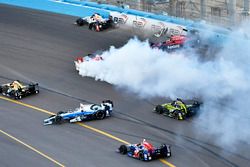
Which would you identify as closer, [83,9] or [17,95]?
[17,95]

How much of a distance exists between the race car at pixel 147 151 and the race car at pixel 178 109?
123 inches

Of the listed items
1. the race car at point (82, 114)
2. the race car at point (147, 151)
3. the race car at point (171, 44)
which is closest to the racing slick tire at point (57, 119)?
the race car at point (82, 114)

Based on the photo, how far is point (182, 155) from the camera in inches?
895

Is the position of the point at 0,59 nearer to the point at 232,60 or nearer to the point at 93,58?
the point at 93,58

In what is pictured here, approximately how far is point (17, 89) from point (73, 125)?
4.13 meters

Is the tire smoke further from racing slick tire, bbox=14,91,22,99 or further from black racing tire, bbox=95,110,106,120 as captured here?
racing slick tire, bbox=14,91,22,99

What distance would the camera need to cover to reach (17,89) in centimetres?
2883

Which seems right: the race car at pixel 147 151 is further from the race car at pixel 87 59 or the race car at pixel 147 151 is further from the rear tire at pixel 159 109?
the race car at pixel 87 59

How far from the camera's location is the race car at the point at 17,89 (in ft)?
94.6

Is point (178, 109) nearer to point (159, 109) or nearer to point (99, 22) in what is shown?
point (159, 109)

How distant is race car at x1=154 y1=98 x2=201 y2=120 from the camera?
25641 millimetres

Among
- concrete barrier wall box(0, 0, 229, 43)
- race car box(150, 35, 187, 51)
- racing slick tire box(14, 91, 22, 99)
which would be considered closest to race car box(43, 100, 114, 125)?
racing slick tire box(14, 91, 22, 99)

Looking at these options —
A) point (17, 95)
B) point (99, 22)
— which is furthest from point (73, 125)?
point (99, 22)

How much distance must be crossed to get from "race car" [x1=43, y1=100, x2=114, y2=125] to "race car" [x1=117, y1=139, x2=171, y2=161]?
11.8 feet
